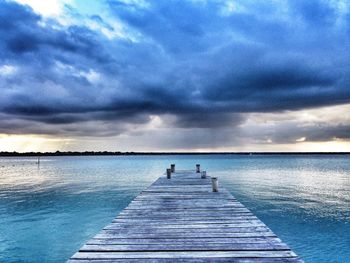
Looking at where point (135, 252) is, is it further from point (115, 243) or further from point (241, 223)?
point (241, 223)

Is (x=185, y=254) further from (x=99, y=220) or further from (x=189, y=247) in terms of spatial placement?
(x=99, y=220)

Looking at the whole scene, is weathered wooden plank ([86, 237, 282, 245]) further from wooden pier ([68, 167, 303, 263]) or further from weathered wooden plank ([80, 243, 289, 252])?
weathered wooden plank ([80, 243, 289, 252])

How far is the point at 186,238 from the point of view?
738 centimetres

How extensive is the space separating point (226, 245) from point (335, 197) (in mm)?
27670

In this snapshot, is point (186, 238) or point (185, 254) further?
point (186, 238)

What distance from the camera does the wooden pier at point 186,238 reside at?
19.9ft

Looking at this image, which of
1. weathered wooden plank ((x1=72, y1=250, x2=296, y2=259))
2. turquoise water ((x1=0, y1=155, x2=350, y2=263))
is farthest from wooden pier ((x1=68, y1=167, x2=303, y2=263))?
turquoise water ((x1=0, y1=155, x2=350, y2=263))

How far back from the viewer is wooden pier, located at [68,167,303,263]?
6059 millimetres

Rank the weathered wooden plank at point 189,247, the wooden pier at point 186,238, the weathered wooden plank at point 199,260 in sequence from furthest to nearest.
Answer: the weathered wooden plank at point 189,247 → the wooden pier at point 186,238 → the weathered wooden plank at point 199,260

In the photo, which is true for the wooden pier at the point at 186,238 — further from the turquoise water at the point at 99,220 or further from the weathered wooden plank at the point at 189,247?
the turquoise water at the point at 99,220

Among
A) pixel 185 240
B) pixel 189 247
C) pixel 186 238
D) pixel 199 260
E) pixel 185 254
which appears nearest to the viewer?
pixel 199 260

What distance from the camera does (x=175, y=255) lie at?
6.18 m

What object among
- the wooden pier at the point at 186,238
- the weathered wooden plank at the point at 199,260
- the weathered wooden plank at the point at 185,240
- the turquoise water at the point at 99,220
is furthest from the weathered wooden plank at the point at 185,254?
the turquoise water at the point at 99,220

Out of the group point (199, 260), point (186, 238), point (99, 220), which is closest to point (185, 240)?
point (186, 238)
